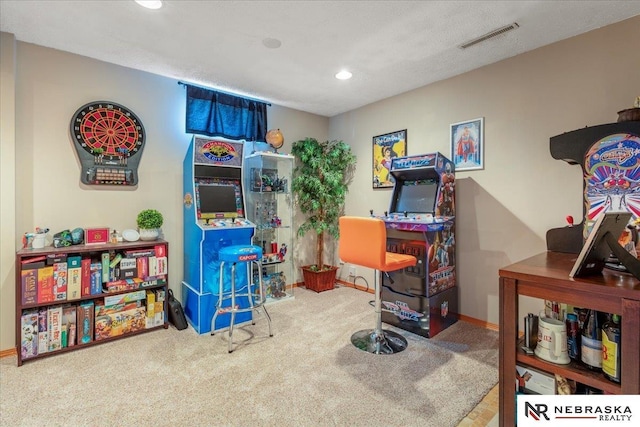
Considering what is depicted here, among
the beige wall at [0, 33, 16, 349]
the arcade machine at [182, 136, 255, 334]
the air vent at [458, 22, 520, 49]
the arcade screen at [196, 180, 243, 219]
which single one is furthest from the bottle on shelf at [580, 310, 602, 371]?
the beige wall at [0, 33, 16, 349]

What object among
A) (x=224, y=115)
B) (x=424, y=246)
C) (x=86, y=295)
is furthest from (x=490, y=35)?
(x=86, y=295)

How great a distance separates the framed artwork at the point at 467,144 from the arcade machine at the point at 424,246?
7.4 inches

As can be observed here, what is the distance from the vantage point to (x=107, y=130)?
2.96 meters

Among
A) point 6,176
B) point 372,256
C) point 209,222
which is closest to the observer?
point 372,256

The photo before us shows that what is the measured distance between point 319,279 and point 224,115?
256 cm

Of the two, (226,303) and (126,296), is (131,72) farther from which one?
(226,303)

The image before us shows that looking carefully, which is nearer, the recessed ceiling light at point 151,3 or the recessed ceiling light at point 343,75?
the recessed ceiling light at point 151,3

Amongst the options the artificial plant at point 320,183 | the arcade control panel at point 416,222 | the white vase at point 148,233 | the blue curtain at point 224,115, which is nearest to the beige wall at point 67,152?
the blue curtain at point 224,115

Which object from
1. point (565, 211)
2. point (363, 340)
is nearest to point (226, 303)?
point (363, 340)

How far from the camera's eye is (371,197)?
430 centimetres

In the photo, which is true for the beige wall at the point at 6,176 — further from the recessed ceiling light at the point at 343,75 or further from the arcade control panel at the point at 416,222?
the arcade control panel at the point at 416,222

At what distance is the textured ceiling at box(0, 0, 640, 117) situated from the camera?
6.98 ft

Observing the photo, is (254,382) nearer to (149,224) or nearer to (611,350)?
(149,224)

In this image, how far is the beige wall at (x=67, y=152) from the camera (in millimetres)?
2533
